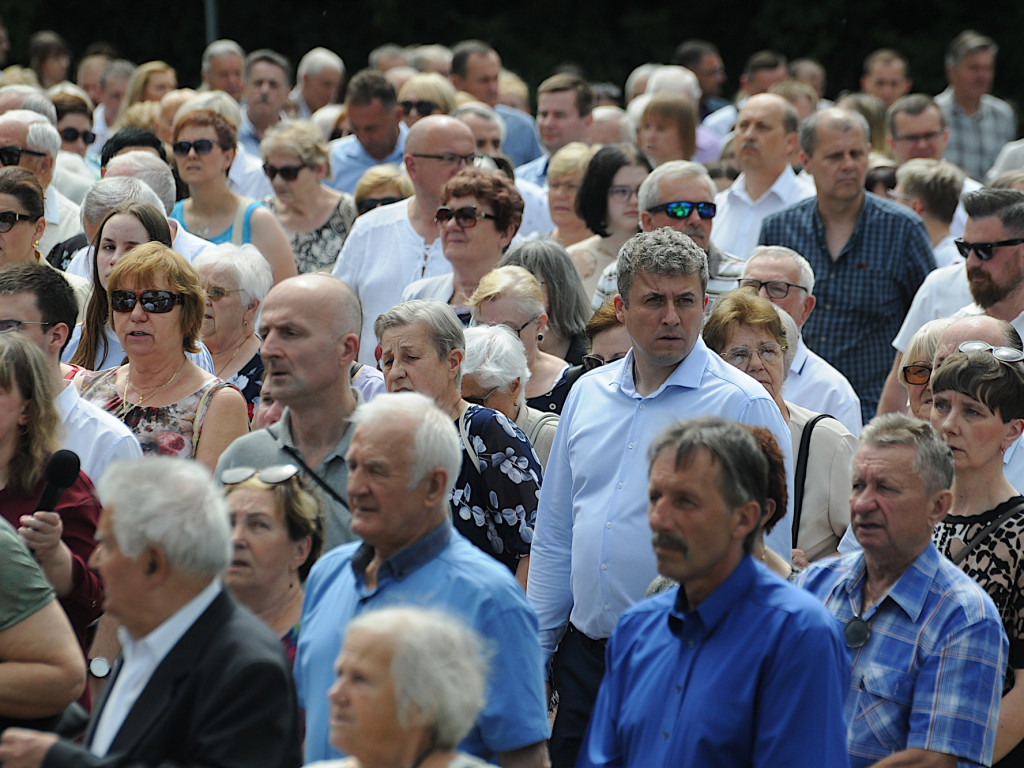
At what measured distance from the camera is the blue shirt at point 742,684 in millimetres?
3143

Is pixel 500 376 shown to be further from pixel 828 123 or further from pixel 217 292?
pixel 828 123

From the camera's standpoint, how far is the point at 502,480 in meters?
4.63

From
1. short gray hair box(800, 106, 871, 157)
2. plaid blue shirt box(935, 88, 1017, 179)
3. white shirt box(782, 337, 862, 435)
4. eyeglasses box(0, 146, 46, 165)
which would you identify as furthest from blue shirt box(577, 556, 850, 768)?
plaid blue shirt box(935, 88, 1017, 179)

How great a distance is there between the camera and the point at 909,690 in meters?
3.69

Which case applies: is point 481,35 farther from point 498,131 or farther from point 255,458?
point 255,458

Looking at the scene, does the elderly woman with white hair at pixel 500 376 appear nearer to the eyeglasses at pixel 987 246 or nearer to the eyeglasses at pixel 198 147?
the eyeglasses at pixel 987 246

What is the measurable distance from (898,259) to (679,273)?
135 inches

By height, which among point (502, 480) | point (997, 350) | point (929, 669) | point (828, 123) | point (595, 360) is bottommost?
point (929, 669)

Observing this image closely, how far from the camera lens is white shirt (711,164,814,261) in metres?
8.61

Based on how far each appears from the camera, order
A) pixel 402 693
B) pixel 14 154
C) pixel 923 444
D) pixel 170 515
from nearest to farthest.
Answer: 1. pixel 402 693
2. pixel 170 515
3. pixel 923 444
4. pixel 14 154

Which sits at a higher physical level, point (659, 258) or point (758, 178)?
point (659, 258)

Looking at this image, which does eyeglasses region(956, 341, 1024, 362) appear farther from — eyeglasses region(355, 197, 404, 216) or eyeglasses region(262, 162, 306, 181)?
eyeglasses region(262, 162, 306, 181)

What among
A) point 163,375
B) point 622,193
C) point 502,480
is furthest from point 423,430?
point 622,193

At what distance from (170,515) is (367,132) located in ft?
24.4
